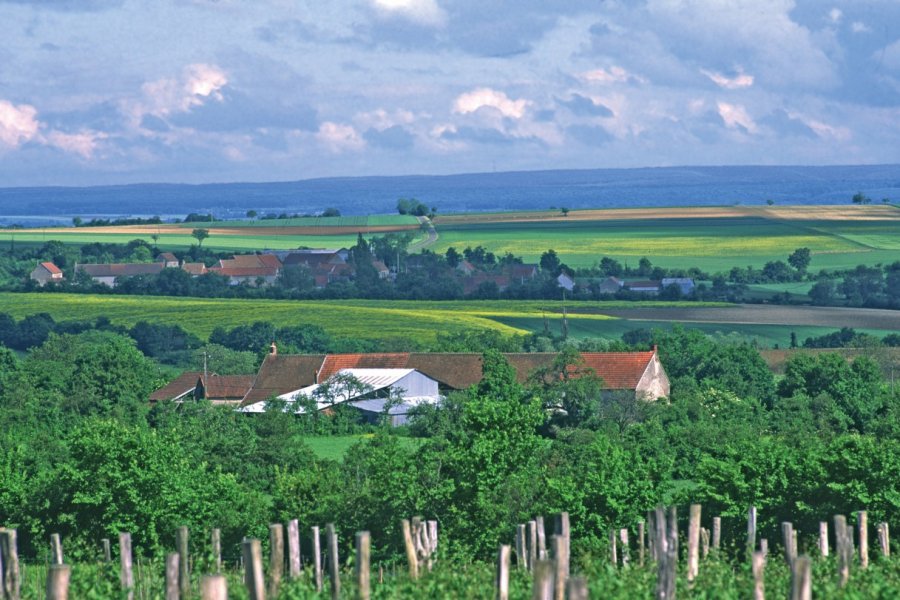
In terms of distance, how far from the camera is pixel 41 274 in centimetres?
13525

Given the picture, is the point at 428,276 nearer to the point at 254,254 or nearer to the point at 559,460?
the point at 254,254

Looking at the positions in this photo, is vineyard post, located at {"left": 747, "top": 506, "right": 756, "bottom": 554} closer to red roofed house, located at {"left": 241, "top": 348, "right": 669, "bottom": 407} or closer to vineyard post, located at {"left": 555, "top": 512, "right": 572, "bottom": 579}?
vineyard post, located at {"left": 555, "top": 512, "right": 572, "bottom": 579}

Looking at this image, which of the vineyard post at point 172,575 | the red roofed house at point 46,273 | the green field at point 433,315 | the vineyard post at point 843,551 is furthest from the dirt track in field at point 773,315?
the vineyard post at point 172,575

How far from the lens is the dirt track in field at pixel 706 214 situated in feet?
546

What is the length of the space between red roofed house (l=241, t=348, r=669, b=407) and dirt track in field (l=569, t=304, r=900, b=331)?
3007 cm

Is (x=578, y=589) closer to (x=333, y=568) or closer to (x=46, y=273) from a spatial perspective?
(x=333, y=568)

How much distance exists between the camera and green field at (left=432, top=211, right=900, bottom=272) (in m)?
139

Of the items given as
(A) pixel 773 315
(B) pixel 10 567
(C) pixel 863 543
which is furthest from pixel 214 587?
(A) pixel 773 315

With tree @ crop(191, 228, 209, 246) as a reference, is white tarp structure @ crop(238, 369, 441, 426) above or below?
below

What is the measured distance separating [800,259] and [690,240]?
23998 mm

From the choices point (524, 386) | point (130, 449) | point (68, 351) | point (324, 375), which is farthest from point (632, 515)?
point (68, 351)

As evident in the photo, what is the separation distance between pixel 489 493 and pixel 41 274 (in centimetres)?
11007

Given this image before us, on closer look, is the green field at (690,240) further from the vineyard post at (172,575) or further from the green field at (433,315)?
the vineyard post at (172,575)

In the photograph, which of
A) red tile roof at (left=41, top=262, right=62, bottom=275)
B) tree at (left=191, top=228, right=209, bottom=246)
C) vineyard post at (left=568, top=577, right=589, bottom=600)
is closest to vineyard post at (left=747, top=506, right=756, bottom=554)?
vineyard post at (left=568, top=577, right=589, bottom=600)
